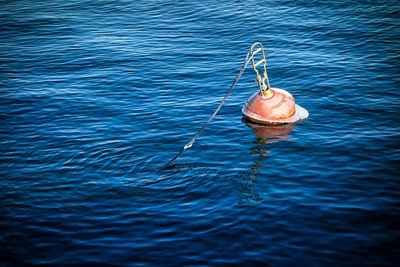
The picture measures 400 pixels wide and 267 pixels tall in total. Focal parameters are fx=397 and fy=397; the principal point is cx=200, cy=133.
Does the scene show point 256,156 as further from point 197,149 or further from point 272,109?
point 272,109

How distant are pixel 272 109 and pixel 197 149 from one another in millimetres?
2365

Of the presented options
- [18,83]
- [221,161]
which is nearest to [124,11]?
[18,83]

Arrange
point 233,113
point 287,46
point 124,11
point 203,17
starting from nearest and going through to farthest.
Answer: point 233,113, point 287,46, point 203,17, point 124,11

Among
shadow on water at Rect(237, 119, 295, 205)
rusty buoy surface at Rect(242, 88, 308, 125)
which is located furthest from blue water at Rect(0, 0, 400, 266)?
rusty buoy surface at Rect(242, 88, 308, 125)

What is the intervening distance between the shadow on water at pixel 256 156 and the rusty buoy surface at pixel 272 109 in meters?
0.21

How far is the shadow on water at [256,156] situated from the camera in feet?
26.9

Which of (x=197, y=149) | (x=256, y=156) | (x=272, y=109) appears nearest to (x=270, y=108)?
(x=272, y=109)

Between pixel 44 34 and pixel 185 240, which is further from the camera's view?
pixel 44 34

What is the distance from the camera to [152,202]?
811cm

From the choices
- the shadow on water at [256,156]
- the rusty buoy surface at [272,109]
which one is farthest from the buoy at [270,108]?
the shadow on water at [256,156]

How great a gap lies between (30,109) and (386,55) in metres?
13.1

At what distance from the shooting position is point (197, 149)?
10.2 meters

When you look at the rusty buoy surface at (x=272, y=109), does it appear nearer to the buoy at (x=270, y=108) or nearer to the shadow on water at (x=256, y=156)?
the buoy at (x=270, y=108)

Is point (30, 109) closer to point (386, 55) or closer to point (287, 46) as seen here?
point (287, 46)
